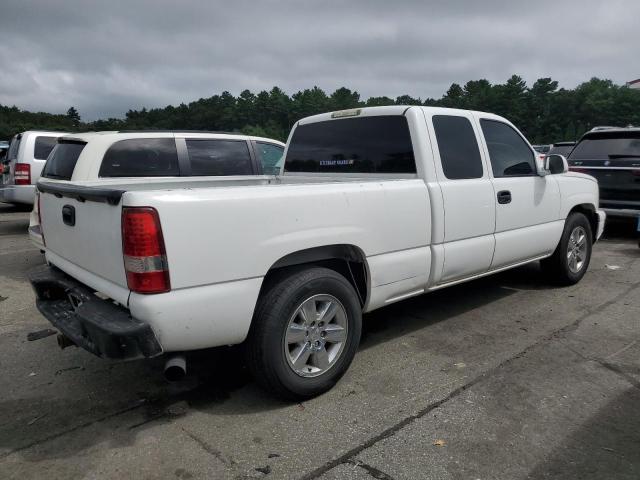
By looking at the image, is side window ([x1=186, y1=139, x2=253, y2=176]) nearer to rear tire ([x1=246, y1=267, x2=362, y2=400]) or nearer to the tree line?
rear tire ([x1=246, y1=267, x2=362, y2=400])

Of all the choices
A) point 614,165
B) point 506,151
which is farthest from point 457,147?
point 614,165

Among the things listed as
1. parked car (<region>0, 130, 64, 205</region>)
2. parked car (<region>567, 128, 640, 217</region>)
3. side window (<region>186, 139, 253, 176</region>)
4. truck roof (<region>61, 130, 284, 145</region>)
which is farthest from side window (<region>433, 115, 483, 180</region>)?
parked car (<region>0, 130, 64, 205</region>)

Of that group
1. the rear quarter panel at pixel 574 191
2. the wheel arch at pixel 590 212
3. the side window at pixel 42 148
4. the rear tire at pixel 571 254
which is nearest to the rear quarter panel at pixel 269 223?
the rear quarter panel at pixel 574 191

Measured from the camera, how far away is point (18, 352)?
4.04 metres

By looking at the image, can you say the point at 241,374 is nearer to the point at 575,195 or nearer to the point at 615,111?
the point at 575,195

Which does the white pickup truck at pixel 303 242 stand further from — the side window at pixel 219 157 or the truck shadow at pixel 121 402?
the side window at pixel 219 157

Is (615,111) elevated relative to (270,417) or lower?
elevated

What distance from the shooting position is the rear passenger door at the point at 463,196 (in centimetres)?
398

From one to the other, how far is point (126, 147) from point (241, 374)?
3368 millimetres

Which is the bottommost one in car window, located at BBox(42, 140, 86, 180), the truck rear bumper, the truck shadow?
the truck shadow

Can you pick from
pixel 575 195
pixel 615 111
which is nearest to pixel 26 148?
pixel 575 195

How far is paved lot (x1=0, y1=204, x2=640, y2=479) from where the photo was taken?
8.39 feet

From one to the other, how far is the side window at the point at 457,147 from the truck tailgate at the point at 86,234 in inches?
98.3

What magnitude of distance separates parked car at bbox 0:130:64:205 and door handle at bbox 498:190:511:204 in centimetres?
832
